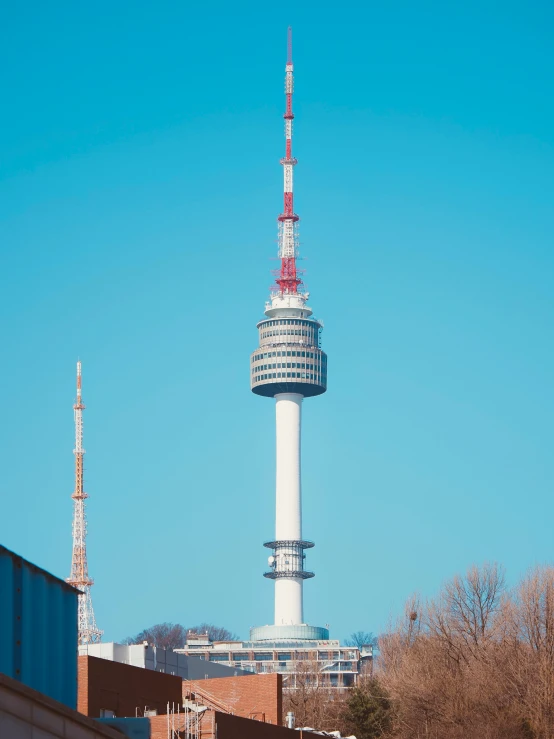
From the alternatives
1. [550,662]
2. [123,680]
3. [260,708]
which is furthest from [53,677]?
[550,662]

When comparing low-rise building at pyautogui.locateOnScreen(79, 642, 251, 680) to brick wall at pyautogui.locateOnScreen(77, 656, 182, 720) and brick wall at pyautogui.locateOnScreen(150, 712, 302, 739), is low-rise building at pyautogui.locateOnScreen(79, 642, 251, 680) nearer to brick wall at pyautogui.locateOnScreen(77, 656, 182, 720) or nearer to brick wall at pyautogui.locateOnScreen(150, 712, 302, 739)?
brick wall at pyautogui.locateOnScreen(77, 656, 182, 720)

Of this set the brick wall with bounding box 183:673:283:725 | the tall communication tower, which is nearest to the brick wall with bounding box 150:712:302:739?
the brick wall with bounding box 183:673:283:725

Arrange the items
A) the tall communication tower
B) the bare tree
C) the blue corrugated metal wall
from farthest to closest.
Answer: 1. the tall communication tower
2. the bare tree
3. the blue corrugated metal wall

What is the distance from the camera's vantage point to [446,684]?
8562cm

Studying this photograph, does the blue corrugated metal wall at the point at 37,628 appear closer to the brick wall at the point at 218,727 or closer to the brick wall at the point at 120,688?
the brick wall at the point at 218,727

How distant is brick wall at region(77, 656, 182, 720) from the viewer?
4203 cm

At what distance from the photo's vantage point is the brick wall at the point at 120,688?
42031 mm

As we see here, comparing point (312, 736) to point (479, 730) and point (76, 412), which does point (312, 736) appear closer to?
point (479, 730)

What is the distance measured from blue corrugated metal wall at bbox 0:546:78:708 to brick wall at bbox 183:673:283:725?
102 feet

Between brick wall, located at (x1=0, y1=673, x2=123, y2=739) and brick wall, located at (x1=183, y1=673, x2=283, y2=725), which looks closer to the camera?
brick wall, located at (x1=0, y1=673, x2=123, y2=739)

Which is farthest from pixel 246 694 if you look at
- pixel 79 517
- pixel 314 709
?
pixel 79 517

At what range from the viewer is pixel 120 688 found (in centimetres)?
4434

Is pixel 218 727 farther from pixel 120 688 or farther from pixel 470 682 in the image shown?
pixel 470 682

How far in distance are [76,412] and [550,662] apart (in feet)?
292
